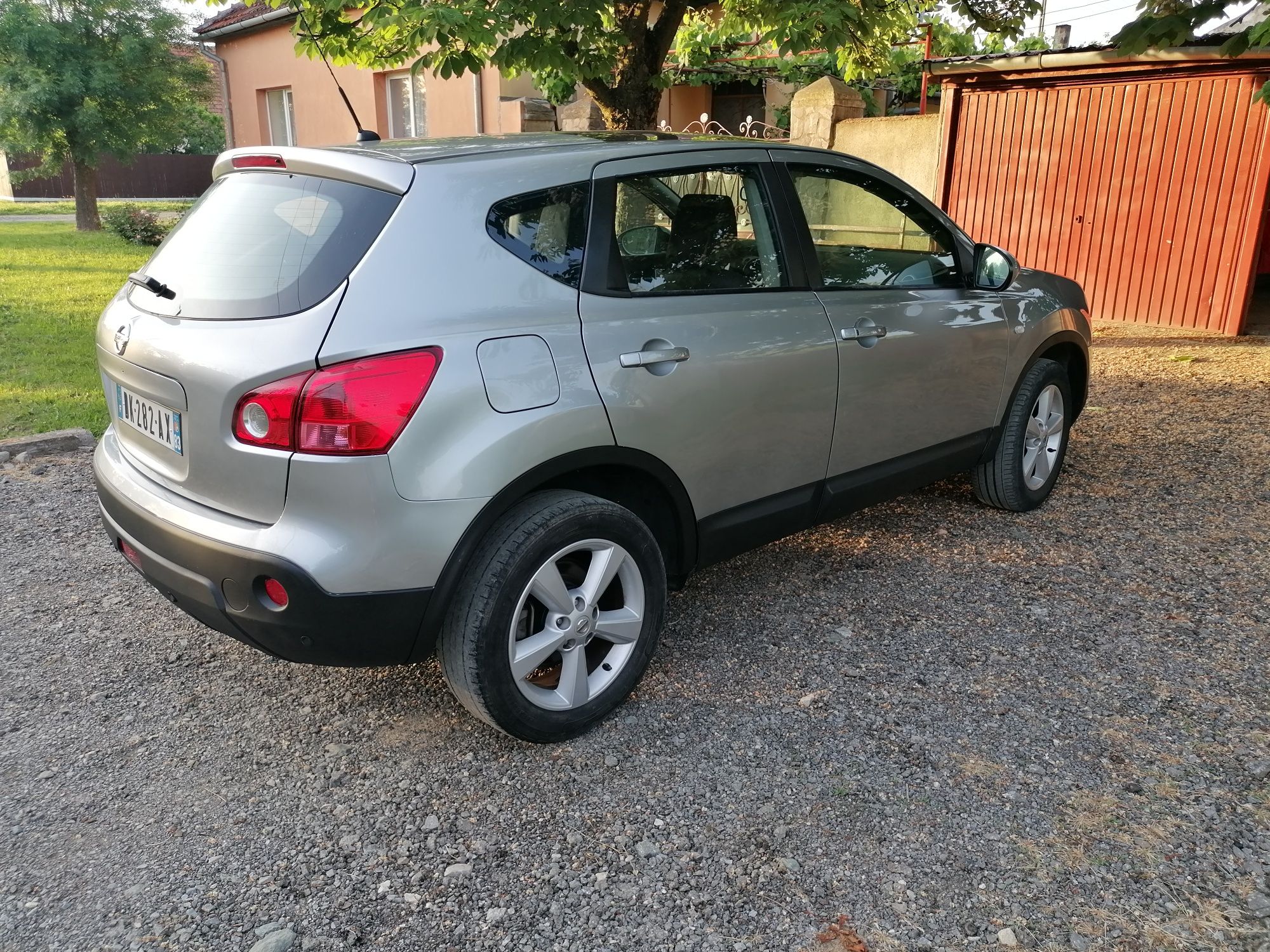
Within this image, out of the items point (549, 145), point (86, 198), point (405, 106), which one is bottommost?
point (86, 198)

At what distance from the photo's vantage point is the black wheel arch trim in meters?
2.70

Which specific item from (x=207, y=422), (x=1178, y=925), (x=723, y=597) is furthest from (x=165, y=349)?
(x=1178, y=925)

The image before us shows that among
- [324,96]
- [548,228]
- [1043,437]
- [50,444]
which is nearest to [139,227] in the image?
[324,96]

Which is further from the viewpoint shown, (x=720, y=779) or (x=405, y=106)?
(x=405, y=106)

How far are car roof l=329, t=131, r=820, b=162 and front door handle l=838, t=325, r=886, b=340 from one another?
0.73 m

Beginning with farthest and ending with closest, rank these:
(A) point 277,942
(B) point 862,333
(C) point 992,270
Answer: (C) point 992,270 → (B) point 862,333 → (A) point 277,942

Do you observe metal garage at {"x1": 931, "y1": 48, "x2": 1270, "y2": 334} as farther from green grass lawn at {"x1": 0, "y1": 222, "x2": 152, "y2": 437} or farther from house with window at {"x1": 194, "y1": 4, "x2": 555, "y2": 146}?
green grass lawn at {"x1": 0, "y1": 222, "x2": 152, "y2": 437}

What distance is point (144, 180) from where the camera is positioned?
35.9 metres

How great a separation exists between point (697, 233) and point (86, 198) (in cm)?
2198

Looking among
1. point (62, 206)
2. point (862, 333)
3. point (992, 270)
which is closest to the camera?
point (862, 333)

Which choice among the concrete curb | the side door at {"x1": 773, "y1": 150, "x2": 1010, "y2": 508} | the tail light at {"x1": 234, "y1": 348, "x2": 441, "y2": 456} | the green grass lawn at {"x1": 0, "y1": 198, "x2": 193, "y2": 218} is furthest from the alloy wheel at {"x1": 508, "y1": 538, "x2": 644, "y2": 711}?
the green grass lawn at {"x1": 0, "y1": 198, "x2": 193, "y2": 218}

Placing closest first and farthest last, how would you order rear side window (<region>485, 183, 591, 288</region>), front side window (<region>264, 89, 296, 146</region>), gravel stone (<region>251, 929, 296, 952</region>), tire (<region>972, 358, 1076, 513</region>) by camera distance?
gravel stone (<region>251, 929, 296, 952</region>), rear side window (<region>485, 183, 591, 288</region>), tire (<region>972, 358, 1076, 513</region>), front side window (<region>264, 89, 296, 146</region>)

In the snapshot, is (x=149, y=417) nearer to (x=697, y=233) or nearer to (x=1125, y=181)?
(x=697, y=233)

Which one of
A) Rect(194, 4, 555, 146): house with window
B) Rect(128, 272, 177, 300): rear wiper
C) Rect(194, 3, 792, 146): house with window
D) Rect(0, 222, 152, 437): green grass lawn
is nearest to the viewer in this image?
Rect(128, 272, 177, 300): rear wiper
